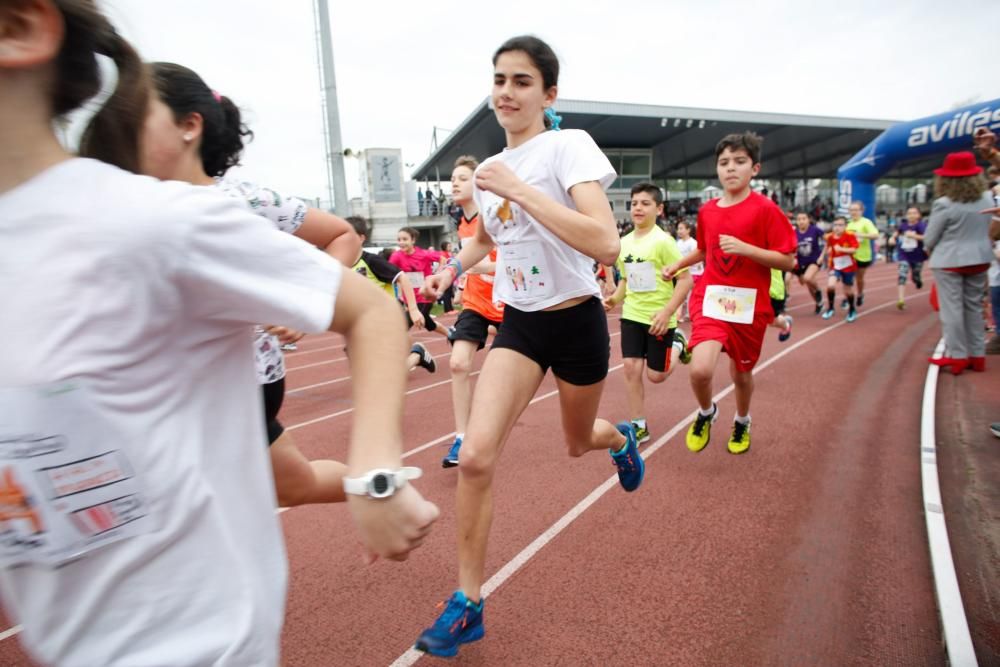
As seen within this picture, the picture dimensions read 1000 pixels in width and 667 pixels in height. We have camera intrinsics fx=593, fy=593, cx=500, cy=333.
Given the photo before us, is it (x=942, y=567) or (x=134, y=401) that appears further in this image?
(x=942, y=567)

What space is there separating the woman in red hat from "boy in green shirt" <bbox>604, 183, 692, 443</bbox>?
3.33 m

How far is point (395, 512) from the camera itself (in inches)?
33.6

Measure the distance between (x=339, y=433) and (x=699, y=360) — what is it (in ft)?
11.0

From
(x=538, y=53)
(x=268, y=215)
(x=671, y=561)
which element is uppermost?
(x=538, y=53)

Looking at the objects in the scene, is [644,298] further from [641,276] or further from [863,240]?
[863,240]

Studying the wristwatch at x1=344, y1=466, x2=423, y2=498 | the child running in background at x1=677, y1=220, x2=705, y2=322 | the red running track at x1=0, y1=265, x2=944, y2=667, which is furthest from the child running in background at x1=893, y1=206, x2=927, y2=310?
the wristwatch at x1=344, y1=466, x2=423, y2=498

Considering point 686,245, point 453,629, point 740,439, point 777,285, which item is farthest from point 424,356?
point 453,629

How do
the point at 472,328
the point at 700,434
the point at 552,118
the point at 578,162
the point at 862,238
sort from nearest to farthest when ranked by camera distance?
the point at 578,162, the point at 552,118, the point at 700,434, the point at 472,328, the point at 862,238

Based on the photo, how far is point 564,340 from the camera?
2.55m

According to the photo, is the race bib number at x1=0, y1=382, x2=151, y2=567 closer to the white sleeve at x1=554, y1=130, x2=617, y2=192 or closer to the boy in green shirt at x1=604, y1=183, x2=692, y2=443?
the white sleeve at x1=554, y1=130, x2=617, y2=192

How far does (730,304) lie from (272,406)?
3072 millimetres

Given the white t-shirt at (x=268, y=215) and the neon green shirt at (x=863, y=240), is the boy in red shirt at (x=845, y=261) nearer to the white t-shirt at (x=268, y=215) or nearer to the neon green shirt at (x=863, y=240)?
the neon green shirt at (x=863, y=240)

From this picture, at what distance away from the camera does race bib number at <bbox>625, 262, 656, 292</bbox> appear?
488cm

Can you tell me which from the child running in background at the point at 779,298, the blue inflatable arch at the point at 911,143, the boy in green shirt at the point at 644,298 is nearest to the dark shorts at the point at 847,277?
the blue inflatable arch at the point at 911,143
